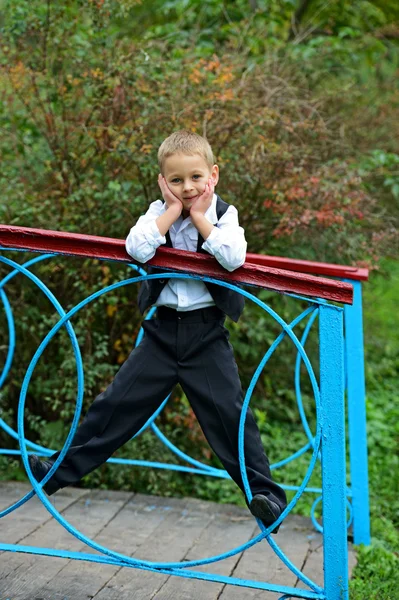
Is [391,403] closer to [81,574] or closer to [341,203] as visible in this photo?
[341,203]

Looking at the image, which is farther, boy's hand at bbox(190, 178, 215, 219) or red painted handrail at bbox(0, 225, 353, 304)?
boy's hand at bbox(190, 178, 215, 219)

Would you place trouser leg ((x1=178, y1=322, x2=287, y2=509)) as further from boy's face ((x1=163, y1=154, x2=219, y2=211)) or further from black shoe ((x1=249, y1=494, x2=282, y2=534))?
boy's face ((x1=163, y1=154, x2=219, y2=211))

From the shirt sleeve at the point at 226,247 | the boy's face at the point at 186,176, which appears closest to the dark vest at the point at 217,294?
the boy's face at the point at 186,176

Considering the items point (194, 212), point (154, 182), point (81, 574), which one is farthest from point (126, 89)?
point (81, 574)

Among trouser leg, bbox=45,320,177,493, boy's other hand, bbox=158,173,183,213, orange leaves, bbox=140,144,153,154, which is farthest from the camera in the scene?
orange leaves, bbox=140,144,153,154

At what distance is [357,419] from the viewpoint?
353 centimetres

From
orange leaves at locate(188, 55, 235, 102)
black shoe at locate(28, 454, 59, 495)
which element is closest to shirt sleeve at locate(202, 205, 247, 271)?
black shoe at locate(28, 454, 59, 495)

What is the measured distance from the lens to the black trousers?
2711mm

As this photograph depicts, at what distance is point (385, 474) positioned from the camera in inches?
188

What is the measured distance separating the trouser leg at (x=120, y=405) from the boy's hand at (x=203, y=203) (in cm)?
43

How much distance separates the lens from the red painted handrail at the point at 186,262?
2.42 meters

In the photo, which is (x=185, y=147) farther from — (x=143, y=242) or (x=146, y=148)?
(x=146, y=148)

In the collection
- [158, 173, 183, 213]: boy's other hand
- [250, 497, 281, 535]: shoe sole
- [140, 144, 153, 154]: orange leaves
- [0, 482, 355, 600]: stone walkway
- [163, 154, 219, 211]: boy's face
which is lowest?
[0, 482, 355, 600]: stone walkway

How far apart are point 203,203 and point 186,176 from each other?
4.6 inches
